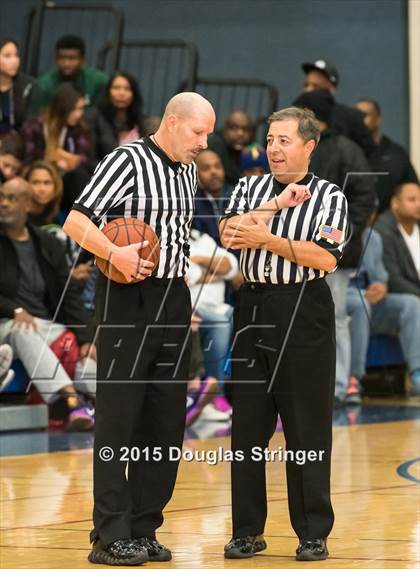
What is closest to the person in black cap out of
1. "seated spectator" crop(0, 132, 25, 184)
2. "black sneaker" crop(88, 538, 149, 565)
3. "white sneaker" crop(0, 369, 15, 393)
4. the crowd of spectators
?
the crowd of spectators

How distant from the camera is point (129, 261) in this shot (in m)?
5.01

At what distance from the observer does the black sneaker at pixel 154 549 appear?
17.0ft

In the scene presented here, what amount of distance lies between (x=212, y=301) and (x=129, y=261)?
476 centimetres

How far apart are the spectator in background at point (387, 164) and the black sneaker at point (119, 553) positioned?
737 centimetres

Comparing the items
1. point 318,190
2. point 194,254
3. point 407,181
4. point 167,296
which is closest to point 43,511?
point 167,296

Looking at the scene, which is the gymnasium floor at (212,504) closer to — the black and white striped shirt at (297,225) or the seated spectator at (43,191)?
the black and white striped shirt at (297,225)

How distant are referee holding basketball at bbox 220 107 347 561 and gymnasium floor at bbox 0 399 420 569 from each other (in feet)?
0.78

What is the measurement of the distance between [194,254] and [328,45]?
4.89 m

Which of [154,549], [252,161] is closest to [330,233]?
[154,549]

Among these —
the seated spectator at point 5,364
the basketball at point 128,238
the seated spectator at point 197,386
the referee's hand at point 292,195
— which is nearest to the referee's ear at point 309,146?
the referee's hand at point 292,195

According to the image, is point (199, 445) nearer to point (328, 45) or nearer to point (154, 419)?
point (154, 419)

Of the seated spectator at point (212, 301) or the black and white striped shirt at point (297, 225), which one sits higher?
the black and white striped shirt at point (297, 225)

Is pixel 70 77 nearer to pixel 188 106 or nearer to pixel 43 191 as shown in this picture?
pixel 43 191

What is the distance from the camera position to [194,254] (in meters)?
9.82
